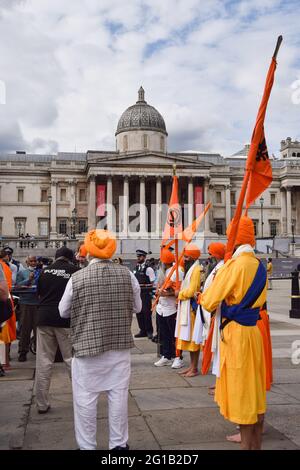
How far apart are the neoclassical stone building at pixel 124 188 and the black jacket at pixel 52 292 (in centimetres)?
5228

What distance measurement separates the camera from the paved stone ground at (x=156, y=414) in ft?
17.5

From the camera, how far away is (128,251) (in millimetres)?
48062

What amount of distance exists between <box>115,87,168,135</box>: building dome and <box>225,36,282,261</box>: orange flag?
61.9m

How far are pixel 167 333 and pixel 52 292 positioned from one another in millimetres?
3209

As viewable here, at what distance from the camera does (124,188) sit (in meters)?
61.8

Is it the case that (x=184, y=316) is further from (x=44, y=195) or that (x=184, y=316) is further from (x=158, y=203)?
(x=44, y=195)

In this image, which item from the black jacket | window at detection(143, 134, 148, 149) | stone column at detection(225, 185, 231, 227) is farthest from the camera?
stone column at detection(225, 185, 231, 227)

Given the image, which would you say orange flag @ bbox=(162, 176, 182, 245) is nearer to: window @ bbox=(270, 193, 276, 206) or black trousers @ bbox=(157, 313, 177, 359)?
black trousers @ bbox=(157, 313, 177, 359)

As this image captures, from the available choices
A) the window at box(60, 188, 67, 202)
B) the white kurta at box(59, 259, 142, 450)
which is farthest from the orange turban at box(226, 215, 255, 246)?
the window at box(60, 188, 67, 202)

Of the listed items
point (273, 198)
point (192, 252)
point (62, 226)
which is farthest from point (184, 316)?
point (273, 198)

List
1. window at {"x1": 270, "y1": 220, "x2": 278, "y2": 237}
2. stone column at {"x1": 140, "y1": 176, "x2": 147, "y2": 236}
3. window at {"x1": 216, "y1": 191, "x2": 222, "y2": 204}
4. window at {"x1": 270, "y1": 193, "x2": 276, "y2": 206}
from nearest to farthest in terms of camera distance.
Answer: stone column at {"x1": 140, "y1": 176, "x2": 147, "y2": 236}, window at {"x1": 216, "y1": 191, "x2": 222, "y2": 204}, window at {"x1": 270, "y1": 220, "x2": 278, "y2": 237}, window at {"x1": 270, "y1": 193, "x2": 276, "y2": 206}

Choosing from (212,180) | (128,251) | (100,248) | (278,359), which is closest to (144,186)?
(212,180)

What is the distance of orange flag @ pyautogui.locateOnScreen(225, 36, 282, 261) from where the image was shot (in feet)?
16.5
